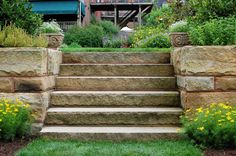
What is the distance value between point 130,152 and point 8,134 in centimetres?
160

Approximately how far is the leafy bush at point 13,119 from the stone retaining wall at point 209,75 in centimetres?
224

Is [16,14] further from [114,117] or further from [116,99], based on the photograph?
[114,117]

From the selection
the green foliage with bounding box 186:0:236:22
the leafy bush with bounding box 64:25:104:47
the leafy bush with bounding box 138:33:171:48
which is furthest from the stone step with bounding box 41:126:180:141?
the leafy bush with bounding box 64:25:104:47

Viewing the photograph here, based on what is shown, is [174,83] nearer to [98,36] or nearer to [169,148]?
[169,148]

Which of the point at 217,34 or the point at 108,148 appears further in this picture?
the point at 217,34

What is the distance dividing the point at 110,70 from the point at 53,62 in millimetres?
1041

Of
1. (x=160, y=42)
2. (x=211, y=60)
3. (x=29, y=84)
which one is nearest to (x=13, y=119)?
(x=29, y=84)

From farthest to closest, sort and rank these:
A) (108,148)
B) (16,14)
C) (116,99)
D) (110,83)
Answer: (110,83) < (16,14) < (116,99) < (108,148)

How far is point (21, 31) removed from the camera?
544 centimetres

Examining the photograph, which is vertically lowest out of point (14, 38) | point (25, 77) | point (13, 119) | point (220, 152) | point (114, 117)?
point (220, 152)

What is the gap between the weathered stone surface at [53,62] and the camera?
5548 mm

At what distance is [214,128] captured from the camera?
14.2 ft

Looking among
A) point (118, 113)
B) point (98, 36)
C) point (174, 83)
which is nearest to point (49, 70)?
point (118, 113)

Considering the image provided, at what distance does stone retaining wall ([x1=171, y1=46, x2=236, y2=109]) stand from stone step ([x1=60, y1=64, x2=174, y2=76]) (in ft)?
3.96
